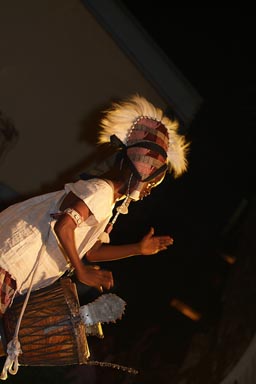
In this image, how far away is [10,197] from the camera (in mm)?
4586

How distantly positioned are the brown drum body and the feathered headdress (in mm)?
622

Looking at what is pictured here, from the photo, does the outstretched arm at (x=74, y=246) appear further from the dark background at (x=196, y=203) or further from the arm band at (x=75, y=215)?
the dark background at (x=196, y=203)

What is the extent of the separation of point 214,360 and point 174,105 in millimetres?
2846

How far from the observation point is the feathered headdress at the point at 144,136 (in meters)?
2.05

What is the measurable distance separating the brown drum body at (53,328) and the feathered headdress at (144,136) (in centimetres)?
62

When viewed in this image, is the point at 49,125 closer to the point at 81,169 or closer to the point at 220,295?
the point at 81,169

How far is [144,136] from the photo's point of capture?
2086 millimetres

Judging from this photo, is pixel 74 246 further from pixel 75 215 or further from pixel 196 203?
pixel 196 203

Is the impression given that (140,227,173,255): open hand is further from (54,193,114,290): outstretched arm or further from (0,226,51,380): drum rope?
(0,226,51,380): drum rope

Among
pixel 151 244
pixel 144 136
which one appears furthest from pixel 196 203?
pixel 144 136

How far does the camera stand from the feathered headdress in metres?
2.05

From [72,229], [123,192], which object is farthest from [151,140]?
[72,229]

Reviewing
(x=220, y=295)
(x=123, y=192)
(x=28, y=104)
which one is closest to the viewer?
(x=123, y=192)

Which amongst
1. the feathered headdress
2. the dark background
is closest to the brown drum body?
the feathered headdress
